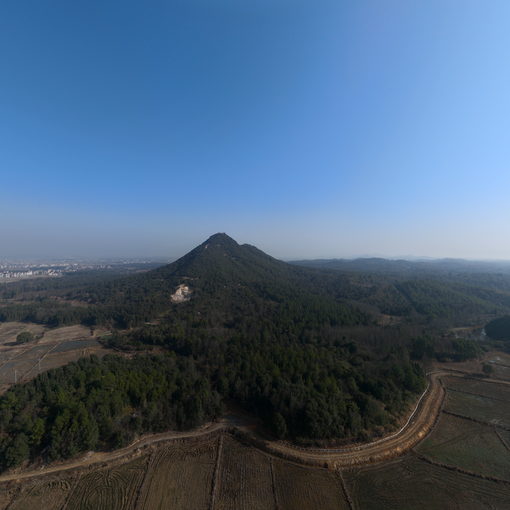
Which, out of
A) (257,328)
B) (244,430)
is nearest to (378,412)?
(244,430)

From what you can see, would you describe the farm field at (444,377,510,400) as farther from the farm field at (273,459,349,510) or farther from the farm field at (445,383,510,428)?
the farm field at (273,459,349,510)

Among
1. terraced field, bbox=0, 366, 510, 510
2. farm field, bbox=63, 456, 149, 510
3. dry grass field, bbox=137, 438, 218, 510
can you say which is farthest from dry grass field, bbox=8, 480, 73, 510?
dry grass field, bbox=137, 438, 218, 510

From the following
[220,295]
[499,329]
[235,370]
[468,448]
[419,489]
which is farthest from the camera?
[220,295]

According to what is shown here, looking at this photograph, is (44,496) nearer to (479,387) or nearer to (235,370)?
(235,370)

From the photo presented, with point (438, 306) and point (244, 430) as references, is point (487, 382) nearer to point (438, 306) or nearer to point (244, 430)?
point (244, 430)

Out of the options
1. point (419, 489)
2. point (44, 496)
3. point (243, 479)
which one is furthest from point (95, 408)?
point (419, 489)

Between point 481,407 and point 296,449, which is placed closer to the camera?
point 296,449

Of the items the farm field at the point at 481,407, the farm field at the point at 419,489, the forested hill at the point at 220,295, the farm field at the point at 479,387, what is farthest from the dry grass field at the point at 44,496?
the farm field at the point at 479,387
